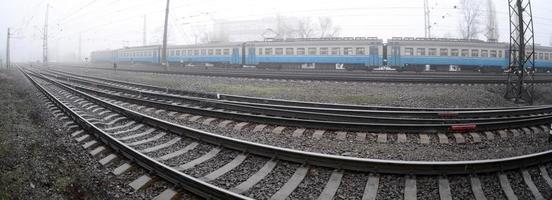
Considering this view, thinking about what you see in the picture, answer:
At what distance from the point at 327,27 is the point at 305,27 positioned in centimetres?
495

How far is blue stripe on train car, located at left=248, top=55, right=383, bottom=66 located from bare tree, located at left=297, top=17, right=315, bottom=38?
46.1 m

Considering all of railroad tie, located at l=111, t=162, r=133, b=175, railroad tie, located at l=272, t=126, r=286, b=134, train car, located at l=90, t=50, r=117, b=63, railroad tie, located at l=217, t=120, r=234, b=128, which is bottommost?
railroad tie, located at l=111, t=162, r=133, b=175

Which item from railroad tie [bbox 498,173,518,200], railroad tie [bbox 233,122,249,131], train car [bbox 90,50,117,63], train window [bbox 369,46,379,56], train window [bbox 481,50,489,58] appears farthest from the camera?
train car [bbox 90,50,117,63]

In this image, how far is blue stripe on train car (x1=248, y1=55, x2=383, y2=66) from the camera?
29.9 meters

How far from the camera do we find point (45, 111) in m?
12.3

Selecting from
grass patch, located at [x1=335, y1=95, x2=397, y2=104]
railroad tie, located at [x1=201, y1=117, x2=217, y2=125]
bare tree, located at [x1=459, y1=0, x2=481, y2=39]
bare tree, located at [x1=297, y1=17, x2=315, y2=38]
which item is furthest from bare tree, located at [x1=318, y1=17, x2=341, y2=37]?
railroad tie, located at [x1=201, y1=117, x2=217, y2=125]

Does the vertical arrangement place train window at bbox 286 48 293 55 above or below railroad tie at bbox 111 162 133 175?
above

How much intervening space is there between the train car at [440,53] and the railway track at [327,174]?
24348 millimetres

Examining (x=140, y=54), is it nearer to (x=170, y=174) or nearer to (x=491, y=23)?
(x=491, y=23)

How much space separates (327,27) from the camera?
8238 centimetres

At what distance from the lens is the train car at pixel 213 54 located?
36719 mm

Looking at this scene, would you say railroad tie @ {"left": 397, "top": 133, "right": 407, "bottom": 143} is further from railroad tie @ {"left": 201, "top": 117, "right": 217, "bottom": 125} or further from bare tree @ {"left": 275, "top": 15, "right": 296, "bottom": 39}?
bare tree @ {"left": 275, "top": 15, "right": 296, "bottom": 39}

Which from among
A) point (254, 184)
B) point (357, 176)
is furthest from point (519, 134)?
point (254, 184)

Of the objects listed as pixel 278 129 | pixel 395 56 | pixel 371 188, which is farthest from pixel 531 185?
pixel 395 56
